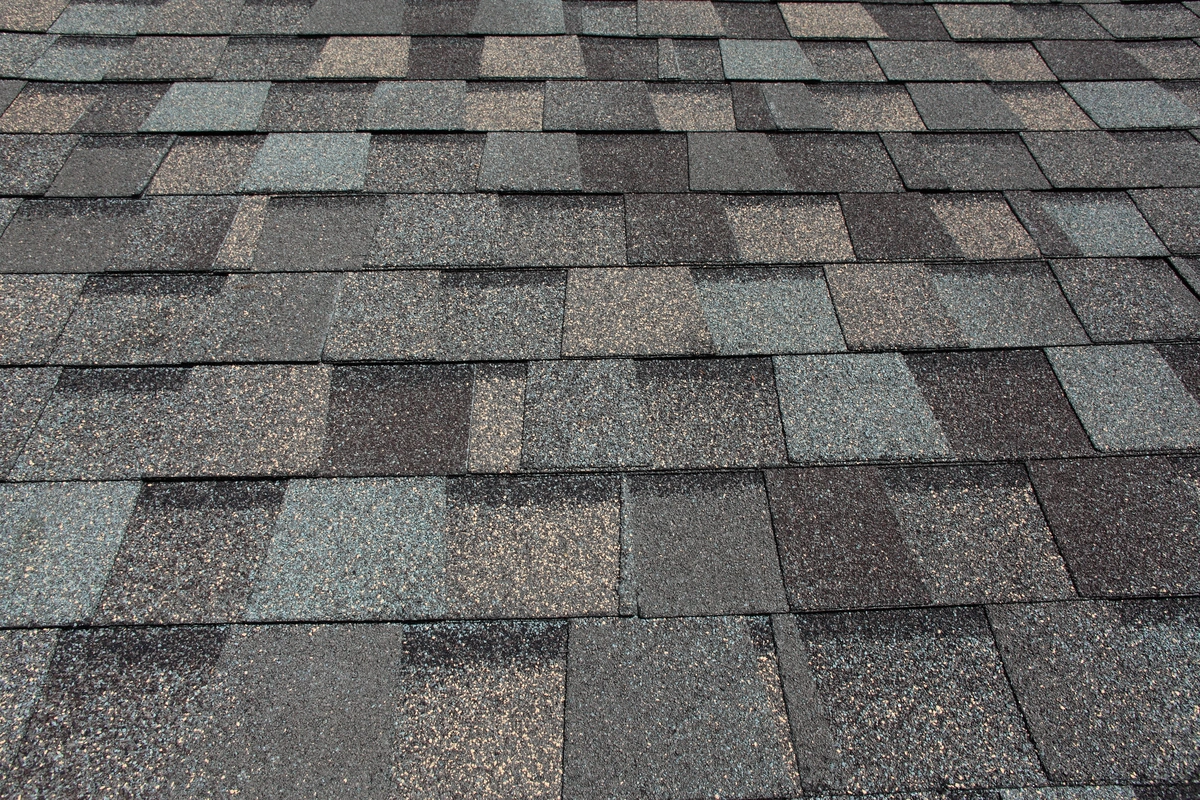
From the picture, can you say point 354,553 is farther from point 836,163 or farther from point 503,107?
point 836,163

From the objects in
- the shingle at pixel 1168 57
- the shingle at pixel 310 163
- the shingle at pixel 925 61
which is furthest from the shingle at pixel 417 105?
the shingle at pixel 1168 57

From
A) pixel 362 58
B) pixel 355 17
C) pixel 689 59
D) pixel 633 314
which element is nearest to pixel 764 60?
pixel 689 59

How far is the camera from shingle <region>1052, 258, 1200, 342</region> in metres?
2.00

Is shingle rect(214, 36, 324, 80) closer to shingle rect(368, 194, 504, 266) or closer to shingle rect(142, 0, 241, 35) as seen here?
shingle rect(142, 0, 241, 35)

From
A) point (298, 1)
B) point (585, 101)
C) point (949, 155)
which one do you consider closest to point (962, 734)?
point (949, 155)

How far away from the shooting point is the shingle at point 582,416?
5.57ft

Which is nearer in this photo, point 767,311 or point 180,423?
point 180,423

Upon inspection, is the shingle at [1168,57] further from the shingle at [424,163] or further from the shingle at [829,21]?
the shingle at [424,163]

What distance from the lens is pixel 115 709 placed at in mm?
1328

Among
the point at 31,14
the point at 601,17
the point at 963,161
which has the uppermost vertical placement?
the point at 601,17

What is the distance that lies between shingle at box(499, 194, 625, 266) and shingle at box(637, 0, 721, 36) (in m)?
1.19

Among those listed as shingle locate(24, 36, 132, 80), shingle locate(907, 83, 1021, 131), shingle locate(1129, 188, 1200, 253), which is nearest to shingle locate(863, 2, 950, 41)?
shingle locate(907, 83, 1021, 131)

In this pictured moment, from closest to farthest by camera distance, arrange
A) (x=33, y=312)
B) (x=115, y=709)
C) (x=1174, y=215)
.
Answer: (x=115, y=709) → (x=33, y=312) → (x=1174, y=215)

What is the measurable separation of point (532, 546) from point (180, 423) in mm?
1006
